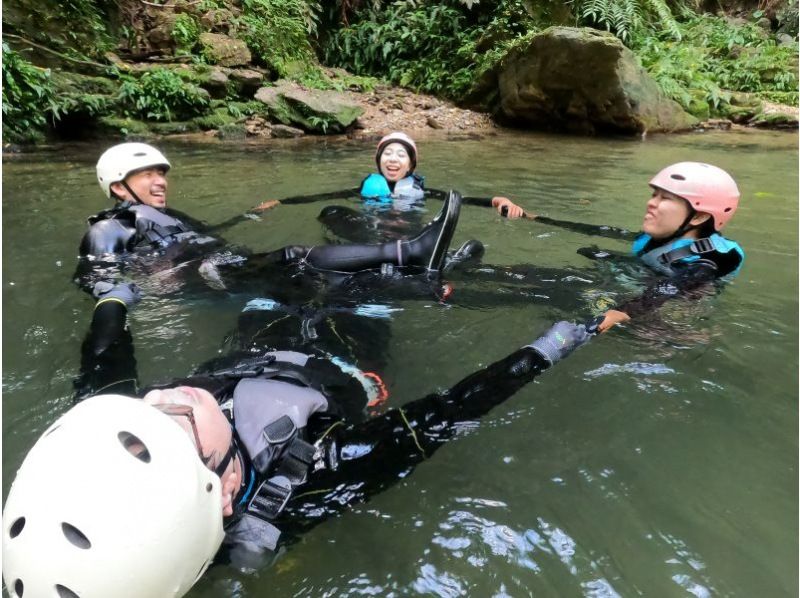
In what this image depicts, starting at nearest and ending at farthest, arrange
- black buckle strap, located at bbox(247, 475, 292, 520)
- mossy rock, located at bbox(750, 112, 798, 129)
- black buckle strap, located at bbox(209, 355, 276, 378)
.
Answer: black buckle strap, located at bbox(247, 475, 292, 520) → black buckle strap, located at bbox(209, 355, 276, 378) → mossy rock, located at bbox(750, 112, 798, 129)

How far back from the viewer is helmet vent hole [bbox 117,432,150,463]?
4.57 ft

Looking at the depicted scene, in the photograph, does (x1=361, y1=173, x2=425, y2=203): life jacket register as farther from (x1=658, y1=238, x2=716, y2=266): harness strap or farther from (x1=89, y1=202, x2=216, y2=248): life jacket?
(x1=658, y1=238, x2=716, y2=266): harness strap

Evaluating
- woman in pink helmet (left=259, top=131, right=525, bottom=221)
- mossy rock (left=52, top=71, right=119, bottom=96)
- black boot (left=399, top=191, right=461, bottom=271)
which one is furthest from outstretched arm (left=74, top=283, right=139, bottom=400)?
mossy rock (left=52, top=71, right=119, bottom=96)

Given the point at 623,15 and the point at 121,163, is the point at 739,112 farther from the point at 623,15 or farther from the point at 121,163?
the point at 121,163

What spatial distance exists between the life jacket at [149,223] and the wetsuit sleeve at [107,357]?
46.7 inches

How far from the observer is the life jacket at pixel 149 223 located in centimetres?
386

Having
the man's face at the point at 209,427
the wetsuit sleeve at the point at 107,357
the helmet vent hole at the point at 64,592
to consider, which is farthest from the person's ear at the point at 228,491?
the wetsuit sleeve at the point at 107,357

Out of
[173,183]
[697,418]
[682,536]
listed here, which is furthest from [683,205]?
[173,183]

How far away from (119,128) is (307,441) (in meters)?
9.82

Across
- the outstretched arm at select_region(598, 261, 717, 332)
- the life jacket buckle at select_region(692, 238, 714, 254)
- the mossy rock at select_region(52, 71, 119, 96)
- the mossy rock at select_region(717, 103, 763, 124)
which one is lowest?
the outstretched arm at select_region(598, 261, 717, 332)

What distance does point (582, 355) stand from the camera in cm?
304

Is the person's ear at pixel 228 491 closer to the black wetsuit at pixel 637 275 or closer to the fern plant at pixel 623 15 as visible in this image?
the black wetsuit at pixel 637 275

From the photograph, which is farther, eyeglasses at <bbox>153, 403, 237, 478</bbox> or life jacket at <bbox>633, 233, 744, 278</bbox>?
life jacket at <bbox>633, 233, 744, 278</bbox>

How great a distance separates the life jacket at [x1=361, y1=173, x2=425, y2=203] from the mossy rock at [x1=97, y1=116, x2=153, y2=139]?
614cm
